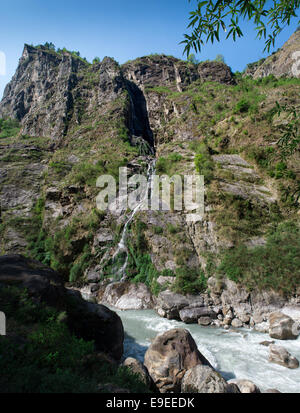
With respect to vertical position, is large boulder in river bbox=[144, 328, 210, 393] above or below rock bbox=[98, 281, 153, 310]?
above

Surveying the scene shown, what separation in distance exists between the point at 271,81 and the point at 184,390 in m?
40.9

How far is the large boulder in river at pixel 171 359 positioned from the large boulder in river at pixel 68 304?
1.38 meters

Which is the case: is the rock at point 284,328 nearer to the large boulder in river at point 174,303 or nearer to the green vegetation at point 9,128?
the large boulder in river at point 174,303

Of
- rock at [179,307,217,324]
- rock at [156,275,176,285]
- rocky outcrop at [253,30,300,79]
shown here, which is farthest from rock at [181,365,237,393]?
rocky outcrop at [253,30,300,79]

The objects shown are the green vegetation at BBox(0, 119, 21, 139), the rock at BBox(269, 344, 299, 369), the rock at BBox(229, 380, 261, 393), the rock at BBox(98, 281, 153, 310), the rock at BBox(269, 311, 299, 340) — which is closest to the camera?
the rock at BBox(229, 380, 261, 393)

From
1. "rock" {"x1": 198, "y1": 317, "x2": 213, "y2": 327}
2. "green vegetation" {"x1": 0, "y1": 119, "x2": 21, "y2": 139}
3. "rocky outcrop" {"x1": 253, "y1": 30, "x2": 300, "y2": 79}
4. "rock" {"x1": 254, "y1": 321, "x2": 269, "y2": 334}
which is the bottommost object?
"rock" {"x1": 198, "y1": 317, "x2": 213, "y2": 327}

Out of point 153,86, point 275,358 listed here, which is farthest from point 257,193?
point 153,86

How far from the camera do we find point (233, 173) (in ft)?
60.3

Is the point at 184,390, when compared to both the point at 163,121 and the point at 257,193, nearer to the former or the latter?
the point at 257,193

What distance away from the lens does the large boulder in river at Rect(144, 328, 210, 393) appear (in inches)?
217

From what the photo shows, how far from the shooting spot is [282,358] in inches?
275

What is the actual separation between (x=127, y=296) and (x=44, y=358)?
33.2 feet

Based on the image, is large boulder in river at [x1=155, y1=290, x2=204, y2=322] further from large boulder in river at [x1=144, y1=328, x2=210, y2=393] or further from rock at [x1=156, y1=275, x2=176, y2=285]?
large boulder in river at [x1=144, y1=328, x2=210, y2=393]

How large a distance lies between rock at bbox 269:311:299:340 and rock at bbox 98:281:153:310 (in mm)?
6522
